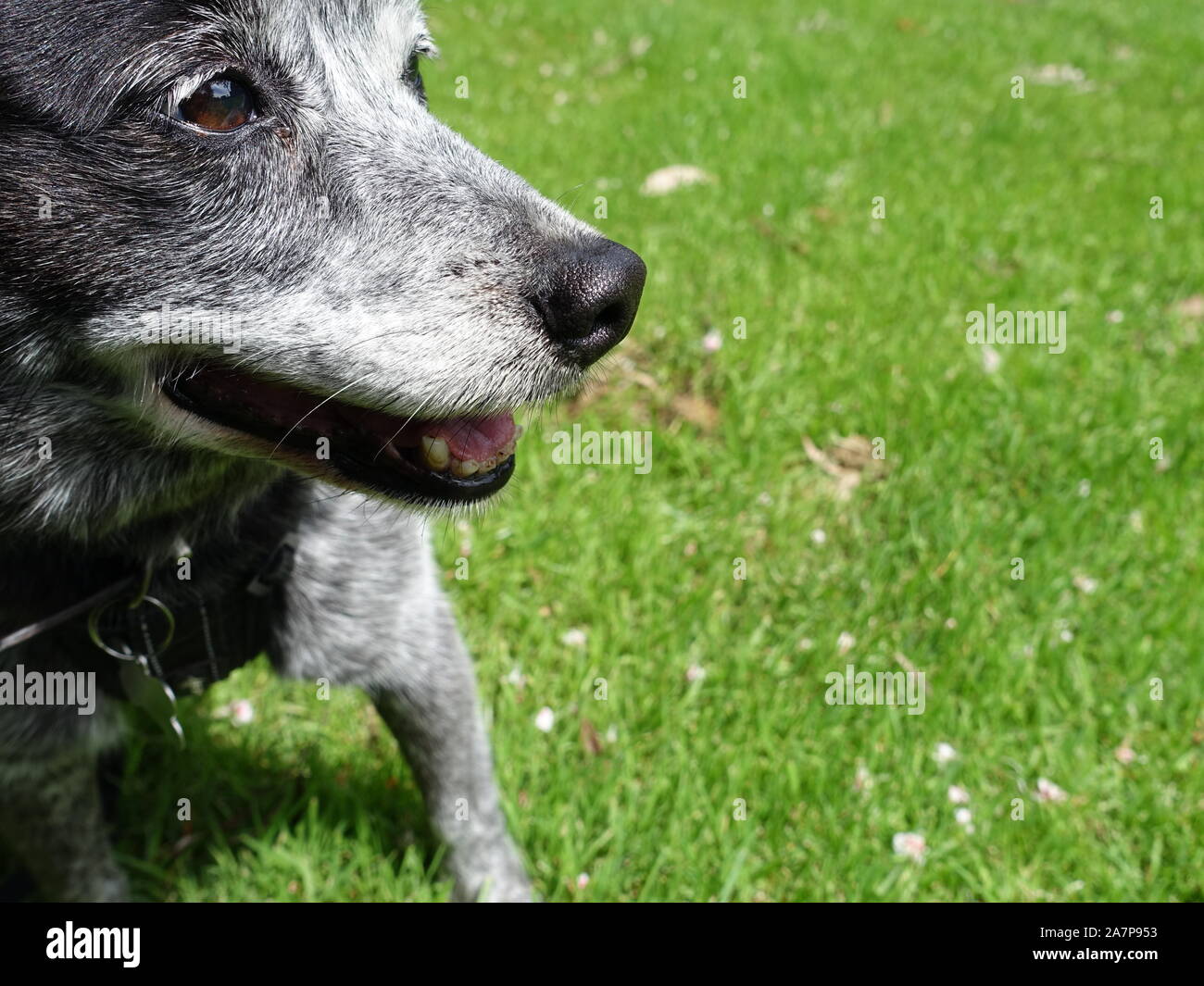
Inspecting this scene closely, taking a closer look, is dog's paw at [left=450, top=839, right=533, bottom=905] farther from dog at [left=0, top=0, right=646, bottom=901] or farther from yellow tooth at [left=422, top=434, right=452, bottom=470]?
yellow tooth at [left=422, top=434, right=452, bottom=470]

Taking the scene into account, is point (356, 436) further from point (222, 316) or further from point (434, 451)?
point (222, 316)

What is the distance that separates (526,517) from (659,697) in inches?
35.3

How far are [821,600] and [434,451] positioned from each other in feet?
5.58

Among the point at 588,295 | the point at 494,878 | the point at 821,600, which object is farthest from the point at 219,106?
the point at 821,600

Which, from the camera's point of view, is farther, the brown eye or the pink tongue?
the pink tongue

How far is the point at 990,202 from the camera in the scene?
5.58m

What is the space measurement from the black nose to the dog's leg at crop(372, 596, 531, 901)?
1017mm

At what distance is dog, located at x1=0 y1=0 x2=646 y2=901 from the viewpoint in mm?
1758

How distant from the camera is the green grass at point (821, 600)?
2695mm

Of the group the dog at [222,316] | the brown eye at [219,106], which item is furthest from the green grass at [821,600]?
the brown eye at [219,106]

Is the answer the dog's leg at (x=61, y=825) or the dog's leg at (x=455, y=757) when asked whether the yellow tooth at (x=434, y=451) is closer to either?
the dog's leg at (x=455, y=757)

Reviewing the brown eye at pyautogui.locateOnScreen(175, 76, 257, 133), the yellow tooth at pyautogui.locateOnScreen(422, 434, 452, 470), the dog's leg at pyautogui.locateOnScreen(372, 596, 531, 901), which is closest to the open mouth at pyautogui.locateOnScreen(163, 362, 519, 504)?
the yellow tooth at pyautogui.locateOnScreen(422, 434, 452, 470)

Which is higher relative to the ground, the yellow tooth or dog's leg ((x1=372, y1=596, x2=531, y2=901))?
the yellow tooth

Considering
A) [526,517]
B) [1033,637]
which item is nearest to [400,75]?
[526,517]
